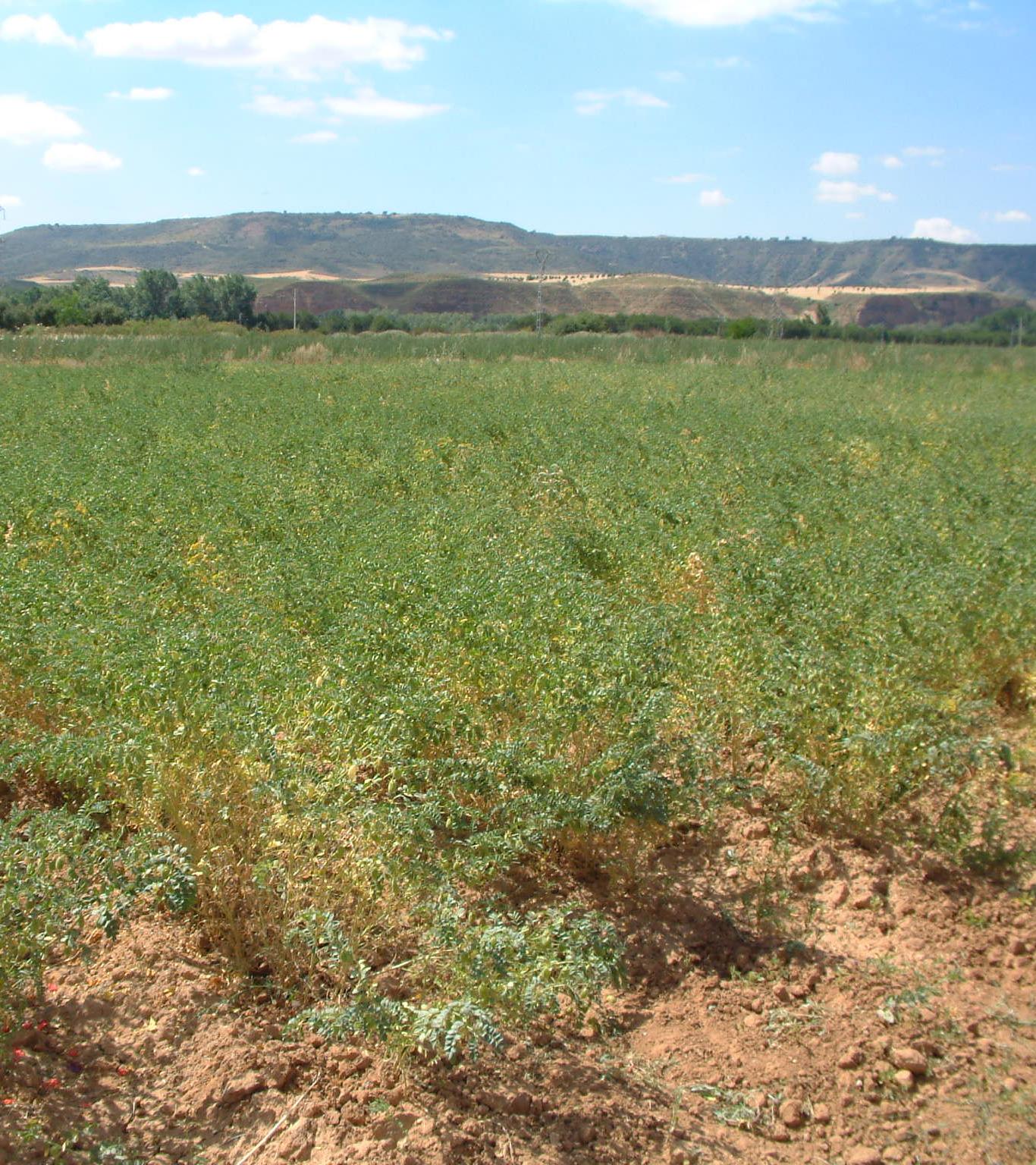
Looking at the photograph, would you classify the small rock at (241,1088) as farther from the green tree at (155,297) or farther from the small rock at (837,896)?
the green tree at (155,297)

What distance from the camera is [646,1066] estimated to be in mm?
3688

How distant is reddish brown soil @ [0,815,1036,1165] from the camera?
129 inches

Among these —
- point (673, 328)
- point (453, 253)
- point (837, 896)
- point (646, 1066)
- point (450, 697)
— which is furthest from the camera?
point (453, 253)

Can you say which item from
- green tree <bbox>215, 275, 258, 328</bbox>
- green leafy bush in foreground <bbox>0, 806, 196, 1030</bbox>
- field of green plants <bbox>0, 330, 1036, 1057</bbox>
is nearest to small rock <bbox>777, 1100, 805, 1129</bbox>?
field of green plants <bbox>0, 330, 1036, 1057</bbox>

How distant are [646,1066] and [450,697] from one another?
199 centimetres

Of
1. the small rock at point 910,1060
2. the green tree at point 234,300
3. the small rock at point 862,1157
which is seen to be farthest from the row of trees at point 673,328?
the small rock at point 862,1157

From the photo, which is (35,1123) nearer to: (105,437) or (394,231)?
(105,437)

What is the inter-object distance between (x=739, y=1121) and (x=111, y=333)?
122 ft

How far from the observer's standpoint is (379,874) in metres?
3.79

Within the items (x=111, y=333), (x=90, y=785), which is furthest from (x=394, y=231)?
(x=90, y=785)

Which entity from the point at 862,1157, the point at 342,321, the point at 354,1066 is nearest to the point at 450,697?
the point at 354,1066

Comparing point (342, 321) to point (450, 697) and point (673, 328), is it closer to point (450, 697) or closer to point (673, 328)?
point (673, 328)

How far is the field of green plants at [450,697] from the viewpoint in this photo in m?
3.74

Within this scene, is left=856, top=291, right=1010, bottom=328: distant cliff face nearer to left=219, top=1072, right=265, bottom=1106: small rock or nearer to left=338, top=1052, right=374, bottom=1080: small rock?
left=338, top=1052, right=374, bottom=1080: small rock
